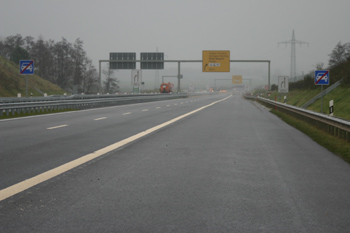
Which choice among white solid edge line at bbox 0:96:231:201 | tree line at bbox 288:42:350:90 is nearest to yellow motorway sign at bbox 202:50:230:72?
tree line at bbox 288:42:350:90

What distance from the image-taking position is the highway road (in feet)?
13.4

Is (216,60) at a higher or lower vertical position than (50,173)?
higher

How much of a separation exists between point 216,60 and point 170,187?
182 ft

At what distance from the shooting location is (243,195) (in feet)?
17.1

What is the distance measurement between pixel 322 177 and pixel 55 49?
4800 inches

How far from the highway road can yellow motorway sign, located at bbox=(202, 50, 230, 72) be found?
50706 millimetres

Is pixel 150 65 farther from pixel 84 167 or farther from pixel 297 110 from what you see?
pixel 84 167

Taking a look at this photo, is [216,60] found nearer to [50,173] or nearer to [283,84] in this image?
[283,84]

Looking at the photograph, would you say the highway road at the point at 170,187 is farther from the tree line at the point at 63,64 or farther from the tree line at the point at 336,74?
the tree line at the point at 63,64

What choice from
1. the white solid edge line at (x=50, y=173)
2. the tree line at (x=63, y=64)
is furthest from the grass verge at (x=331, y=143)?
the tree line at (x=63, y=64)

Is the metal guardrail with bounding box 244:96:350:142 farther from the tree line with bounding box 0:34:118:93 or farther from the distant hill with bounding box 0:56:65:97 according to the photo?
the tree line with bounding box 0:34:118:93

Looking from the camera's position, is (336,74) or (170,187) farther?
(336,74)

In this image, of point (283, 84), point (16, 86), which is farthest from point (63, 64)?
point (283, 84)

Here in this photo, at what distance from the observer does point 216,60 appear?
5994 centimetres
